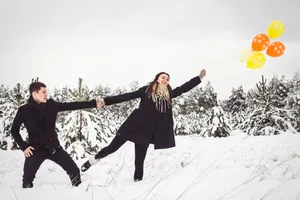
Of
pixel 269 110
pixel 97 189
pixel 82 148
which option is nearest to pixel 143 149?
pixel 97 189

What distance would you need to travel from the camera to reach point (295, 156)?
451cm

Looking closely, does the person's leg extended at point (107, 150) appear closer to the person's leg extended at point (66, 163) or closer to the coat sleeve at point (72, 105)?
the person's leg extended at point (66, 163)

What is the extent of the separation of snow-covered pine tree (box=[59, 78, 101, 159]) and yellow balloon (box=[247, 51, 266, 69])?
6.72m

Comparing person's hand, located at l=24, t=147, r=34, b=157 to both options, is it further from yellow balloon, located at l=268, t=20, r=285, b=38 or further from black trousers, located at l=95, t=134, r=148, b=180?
yellow balloon, located at l=268, t=20, r=285, b=38

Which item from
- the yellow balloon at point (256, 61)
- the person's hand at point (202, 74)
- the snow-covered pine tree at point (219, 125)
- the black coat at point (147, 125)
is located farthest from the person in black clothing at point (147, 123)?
the snow-covered pine tree at point (219, 125)

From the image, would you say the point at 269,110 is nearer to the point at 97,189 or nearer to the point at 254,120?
the point at 254,120

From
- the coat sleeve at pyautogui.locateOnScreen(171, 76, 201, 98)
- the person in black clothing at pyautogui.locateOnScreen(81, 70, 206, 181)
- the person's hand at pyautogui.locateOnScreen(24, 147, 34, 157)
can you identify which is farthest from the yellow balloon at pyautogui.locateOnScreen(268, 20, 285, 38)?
the person's hand at pyautogui.locateOnScreen(24, 147, 34, 157)

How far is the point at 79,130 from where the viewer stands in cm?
1080

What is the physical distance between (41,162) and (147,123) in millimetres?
1723

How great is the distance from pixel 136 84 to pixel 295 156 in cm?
6060

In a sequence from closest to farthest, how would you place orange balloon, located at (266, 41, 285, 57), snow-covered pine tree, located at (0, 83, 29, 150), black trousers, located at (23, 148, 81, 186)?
black trousers, located at (23, 148, 81, 186) < orange balloon, located at (266, 41, 285, 57) < snow-covered pine tree, located at (0, 83, 29, 150)

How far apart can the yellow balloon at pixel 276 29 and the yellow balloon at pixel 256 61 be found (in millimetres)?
649

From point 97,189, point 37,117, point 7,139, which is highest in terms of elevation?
point 37,117

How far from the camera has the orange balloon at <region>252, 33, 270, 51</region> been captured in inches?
285
